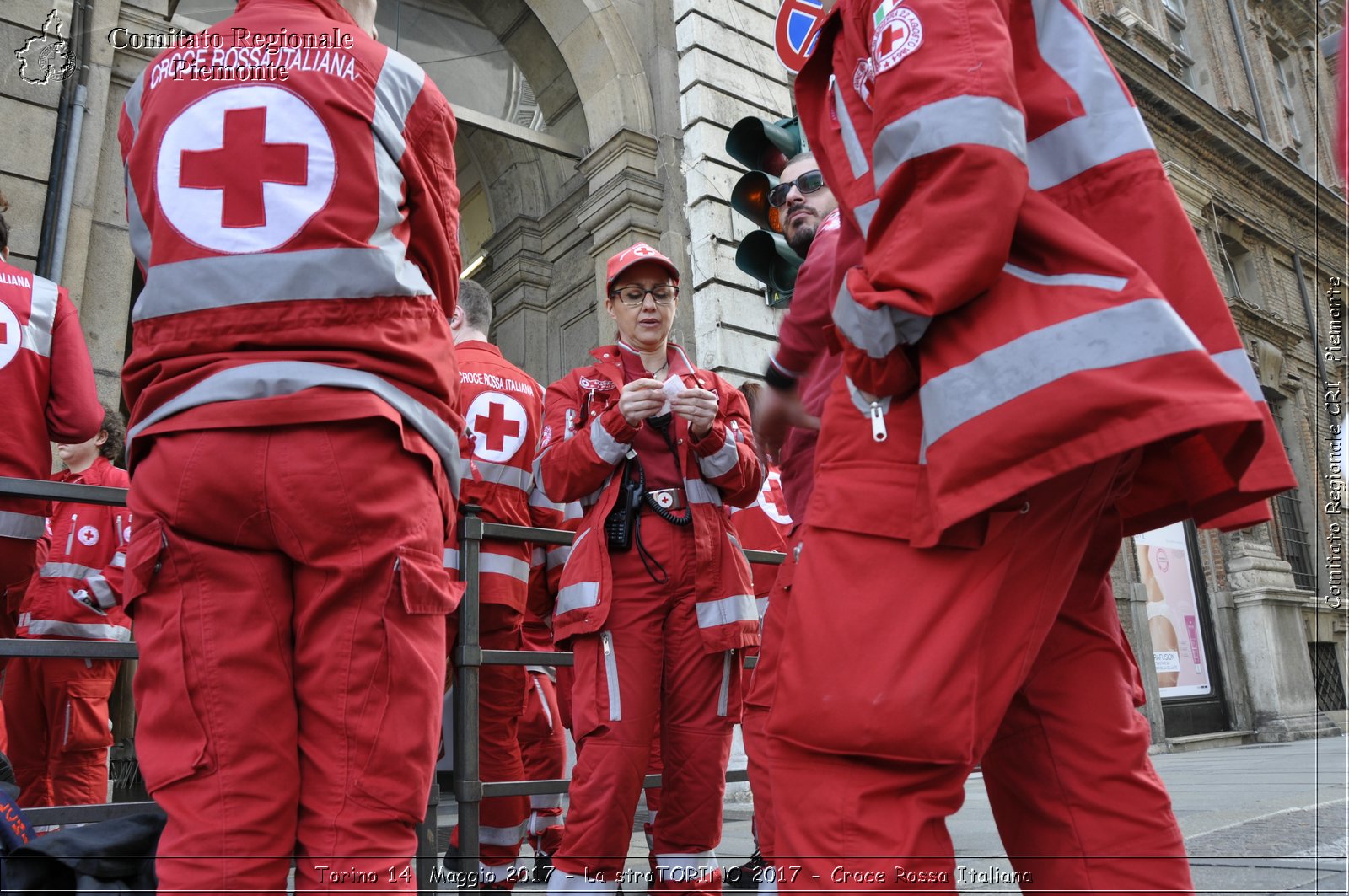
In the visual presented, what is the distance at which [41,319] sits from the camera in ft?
12.6

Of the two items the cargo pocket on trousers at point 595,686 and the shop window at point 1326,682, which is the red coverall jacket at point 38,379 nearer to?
the cargo pocket on trousers at point 595,686

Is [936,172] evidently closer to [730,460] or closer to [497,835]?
[730,460]

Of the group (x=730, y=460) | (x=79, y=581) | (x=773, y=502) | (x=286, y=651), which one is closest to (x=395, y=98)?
(x=286, y=651)

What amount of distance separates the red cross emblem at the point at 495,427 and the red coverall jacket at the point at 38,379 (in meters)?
1.51

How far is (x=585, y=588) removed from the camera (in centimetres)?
321

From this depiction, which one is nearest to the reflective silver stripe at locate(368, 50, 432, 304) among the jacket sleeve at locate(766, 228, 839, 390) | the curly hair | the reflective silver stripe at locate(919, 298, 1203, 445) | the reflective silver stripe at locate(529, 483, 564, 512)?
the jacket sleeve at locate(766, 228, 839, 390)

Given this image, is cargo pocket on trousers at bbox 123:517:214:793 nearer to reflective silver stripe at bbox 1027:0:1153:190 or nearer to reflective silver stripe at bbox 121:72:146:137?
reflective silver stripe at bbox 121:72:146:137

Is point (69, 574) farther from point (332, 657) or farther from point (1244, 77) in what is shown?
point (1244, 77)

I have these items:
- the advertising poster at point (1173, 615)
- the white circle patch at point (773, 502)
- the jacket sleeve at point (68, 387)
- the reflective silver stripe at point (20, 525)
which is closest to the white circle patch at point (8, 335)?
the jacket sleeve at point (68, 387)

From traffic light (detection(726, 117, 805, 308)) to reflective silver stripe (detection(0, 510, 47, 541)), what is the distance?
2859 mm

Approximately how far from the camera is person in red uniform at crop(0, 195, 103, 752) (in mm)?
3486

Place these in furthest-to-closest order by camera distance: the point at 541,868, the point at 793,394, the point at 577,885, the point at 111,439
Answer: the point at 111,439, the point at 541,868, the point at 577,885, the point at 793,394

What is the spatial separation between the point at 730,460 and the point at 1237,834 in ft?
7.20

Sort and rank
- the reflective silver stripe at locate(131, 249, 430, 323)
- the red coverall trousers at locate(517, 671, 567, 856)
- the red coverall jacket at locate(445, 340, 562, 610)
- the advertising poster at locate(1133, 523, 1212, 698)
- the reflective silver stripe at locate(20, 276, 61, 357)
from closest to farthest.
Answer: the reflective silver stripe at locate(131, 249, 430, 323)
the reflective silver stripe at locate(20, 276, 61, 357)
the red coverall jacket at locate(445, 340, 562, 610)
the red coverall trousers at locate(517, 671, 567, 856)
the advertising poster at locate(1133, 523, 1212, 698)
